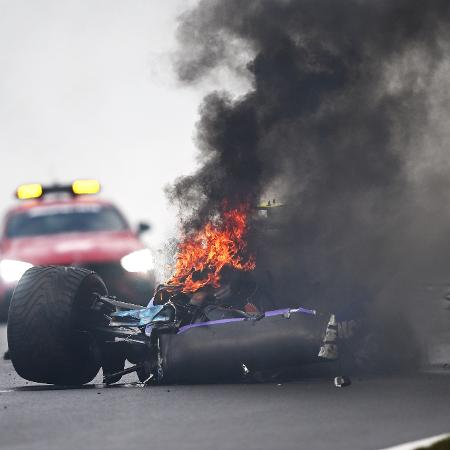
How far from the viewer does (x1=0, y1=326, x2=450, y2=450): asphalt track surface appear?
9.23 metres

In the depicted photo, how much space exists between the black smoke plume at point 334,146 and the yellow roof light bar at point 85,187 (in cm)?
343

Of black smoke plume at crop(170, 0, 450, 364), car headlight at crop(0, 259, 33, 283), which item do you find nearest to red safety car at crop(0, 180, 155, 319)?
car headlight at crop(0, 259, 33, 283)

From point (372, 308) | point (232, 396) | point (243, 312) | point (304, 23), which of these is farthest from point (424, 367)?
point (304, 23)

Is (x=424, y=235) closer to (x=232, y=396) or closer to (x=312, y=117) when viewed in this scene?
(x=312, y=117)

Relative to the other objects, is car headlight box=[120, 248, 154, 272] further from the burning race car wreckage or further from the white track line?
the white track line

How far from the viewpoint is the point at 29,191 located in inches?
709

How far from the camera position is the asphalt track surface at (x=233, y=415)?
923 centimetres

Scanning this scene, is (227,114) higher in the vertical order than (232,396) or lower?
higher

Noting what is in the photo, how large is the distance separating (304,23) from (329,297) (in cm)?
358

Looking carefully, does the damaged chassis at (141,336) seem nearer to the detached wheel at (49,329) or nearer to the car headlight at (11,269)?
the detached wheel at (49,329)

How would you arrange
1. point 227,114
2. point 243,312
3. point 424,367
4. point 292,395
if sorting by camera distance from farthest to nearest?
point 227,114, point 424,367, point 243,312, point 292,395

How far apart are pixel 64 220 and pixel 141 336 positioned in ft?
25.9

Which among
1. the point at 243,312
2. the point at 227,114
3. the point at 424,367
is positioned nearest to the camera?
the point at 243,312

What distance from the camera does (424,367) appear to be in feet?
46.1
